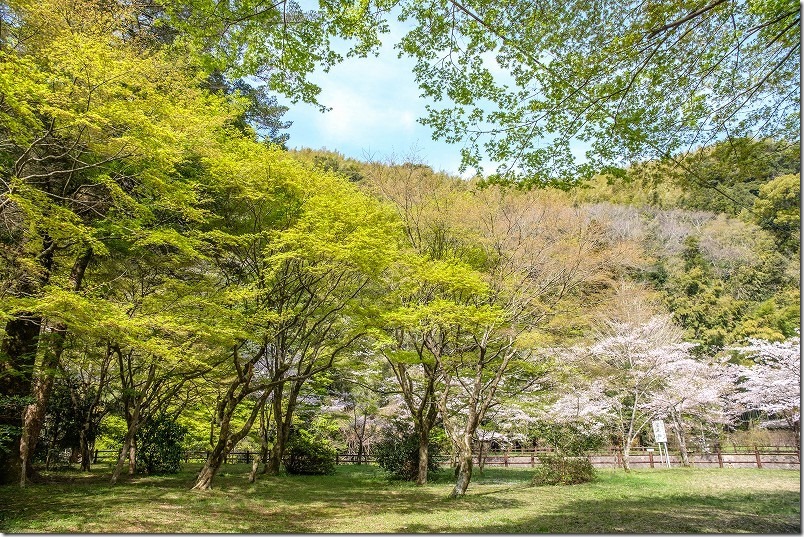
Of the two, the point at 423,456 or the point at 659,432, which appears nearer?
the point at 423,456

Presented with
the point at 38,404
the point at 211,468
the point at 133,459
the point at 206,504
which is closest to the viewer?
the point at 206,504

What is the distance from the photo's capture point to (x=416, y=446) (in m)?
12.5

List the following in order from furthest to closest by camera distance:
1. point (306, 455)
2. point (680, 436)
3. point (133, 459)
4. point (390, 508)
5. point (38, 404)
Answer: point (680, 436) < point (306, 455) < point (133, 459) < point (38, 404) < point (390, 508)

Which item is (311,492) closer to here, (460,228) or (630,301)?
(460,228)

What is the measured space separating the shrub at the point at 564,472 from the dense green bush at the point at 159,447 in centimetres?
923

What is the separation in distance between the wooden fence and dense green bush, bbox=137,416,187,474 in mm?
2019

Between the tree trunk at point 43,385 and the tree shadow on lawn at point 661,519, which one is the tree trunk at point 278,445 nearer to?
the tree trunk at point 43,385

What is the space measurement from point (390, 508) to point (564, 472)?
5.73 meters

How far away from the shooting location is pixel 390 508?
24.6 ft

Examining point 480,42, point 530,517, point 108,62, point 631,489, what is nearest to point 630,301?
point 631,489

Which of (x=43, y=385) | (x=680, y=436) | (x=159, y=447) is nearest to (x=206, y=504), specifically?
(x=43, y=385)

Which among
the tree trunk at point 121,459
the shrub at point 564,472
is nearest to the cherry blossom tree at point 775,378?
the shrub at point 564,472

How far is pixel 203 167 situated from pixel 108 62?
282 cm

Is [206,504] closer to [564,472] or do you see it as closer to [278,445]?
[278,445]
